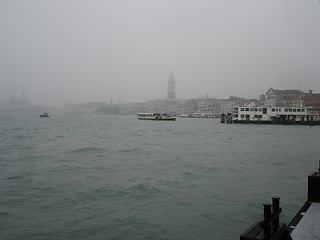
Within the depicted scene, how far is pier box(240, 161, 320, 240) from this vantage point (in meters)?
3.04

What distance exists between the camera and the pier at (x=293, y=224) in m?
3.04

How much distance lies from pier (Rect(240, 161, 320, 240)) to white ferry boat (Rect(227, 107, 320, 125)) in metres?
53.1

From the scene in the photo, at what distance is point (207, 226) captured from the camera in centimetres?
595

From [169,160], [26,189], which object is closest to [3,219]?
[26,189]

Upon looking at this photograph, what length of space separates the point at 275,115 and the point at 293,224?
5627 centimetres

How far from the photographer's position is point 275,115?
189ft

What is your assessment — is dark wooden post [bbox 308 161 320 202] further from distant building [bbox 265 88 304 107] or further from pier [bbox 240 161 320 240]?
distant building [bbox 265 88 304 107]

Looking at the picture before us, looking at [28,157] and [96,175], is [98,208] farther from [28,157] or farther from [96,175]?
[28,157]

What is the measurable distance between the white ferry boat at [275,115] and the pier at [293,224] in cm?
5315

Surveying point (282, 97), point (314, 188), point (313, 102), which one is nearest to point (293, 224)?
point (314, 188)

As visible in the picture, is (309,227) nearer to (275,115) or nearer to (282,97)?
(275,115)

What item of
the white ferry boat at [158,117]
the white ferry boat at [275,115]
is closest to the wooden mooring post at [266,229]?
the white ferry boat at [275,115]

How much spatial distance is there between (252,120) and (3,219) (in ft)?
181

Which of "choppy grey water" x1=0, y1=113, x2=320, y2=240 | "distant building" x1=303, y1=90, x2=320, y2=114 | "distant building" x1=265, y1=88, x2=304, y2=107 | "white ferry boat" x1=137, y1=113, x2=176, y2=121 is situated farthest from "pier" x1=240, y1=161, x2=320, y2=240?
"distant building" x1=265, y1=88, x2=304, y2=107
